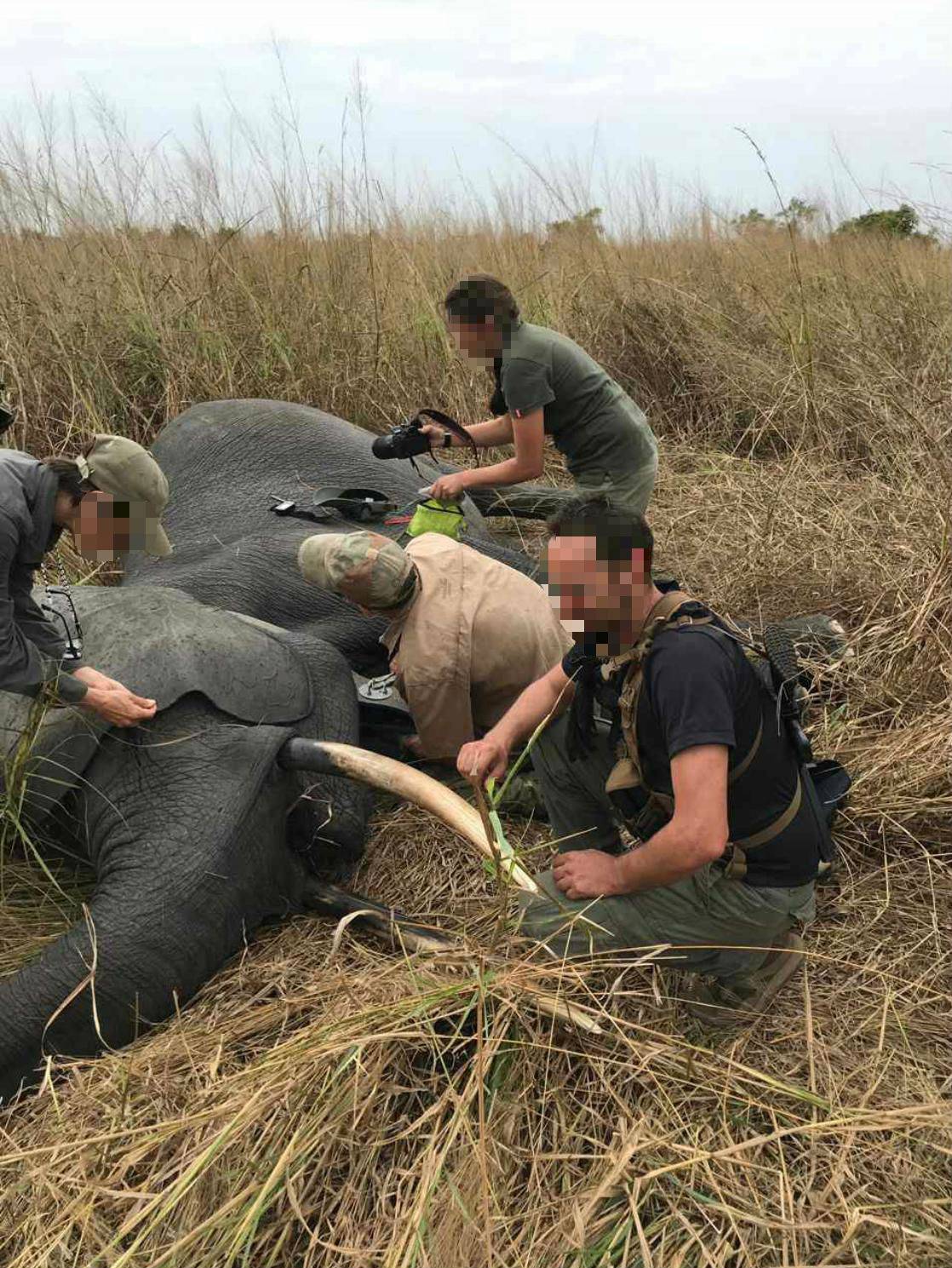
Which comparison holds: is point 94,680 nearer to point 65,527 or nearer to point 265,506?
point 65,527

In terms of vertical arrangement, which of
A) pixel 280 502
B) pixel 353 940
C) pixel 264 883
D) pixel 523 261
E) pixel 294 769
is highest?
pixel 523 261

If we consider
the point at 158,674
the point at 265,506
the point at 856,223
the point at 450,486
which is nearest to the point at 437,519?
the point at 450,486

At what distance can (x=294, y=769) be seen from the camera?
105 inches

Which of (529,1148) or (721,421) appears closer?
(529,1148)

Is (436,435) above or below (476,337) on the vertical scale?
below

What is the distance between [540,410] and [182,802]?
1.88 metres

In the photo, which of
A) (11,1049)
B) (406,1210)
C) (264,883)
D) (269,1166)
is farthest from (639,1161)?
(11,1049)

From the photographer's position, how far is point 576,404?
13.1 feet

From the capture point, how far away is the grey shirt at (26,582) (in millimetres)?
2535

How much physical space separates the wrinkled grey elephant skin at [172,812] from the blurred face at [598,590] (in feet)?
2.89

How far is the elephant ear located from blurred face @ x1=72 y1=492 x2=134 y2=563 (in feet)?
0.47

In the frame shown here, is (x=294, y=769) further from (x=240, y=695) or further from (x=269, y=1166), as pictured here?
(x=269, y=1166)

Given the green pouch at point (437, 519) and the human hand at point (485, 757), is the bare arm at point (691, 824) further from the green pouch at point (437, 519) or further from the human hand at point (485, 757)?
the green pouch at point (437, 519)

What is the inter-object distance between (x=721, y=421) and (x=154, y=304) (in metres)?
2.97
